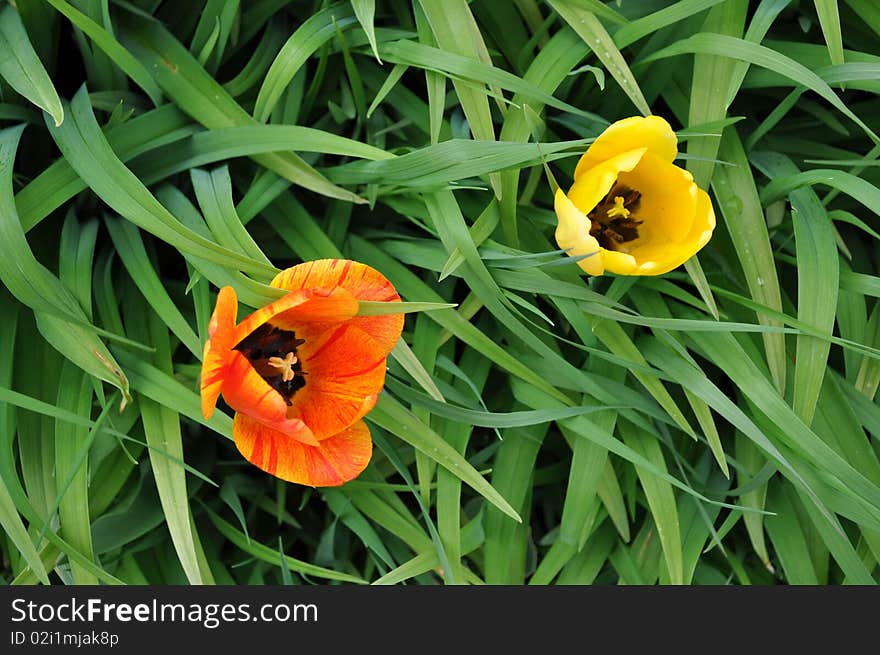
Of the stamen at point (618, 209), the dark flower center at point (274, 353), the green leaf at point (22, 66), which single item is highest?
the green leaf at point (22, 66)

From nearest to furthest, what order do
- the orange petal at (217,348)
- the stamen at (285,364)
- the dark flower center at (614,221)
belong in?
A: the orange petal at (217,348)
the stamen at (285,364)
the dark flower center at (614,221)

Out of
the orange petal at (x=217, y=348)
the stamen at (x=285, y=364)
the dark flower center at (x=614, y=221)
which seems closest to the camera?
the orange petal at (x=217, y=348)

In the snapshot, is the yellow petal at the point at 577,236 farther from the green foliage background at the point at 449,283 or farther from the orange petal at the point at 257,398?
the orange petal at the point at 257,398

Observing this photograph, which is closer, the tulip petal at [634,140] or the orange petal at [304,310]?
the orange petal at [304,310]

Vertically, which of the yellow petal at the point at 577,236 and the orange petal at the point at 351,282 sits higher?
the yellow petal at the point at 577,236

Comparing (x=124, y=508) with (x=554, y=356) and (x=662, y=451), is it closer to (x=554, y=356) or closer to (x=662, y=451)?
(x=554, y=356)

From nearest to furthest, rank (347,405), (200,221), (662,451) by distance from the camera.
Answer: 1. (347,405)
2. (200,221)
3. (662,451)

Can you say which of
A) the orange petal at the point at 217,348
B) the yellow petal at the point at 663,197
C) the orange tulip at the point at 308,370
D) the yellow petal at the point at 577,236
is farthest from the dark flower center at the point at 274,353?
the yellow petal at the point at 663,197

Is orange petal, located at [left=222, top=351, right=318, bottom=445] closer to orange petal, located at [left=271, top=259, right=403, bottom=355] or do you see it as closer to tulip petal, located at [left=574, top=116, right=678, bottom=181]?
orange petal, located at [left=271, top=259, right=403, bottom=355]

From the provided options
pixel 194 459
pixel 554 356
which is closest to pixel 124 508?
pixel 194 459
